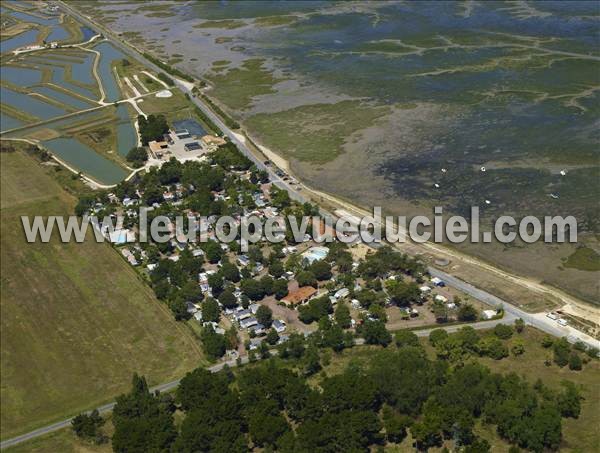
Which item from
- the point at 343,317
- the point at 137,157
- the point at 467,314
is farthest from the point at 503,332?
the point at 137,157

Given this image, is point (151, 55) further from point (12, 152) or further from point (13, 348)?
point (13, 348)

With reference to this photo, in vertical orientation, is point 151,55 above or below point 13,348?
above

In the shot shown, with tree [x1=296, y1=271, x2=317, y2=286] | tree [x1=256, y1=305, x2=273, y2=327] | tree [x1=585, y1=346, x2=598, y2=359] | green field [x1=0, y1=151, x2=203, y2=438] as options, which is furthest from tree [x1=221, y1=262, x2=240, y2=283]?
tree [x1=585, y1=346, x2=598, y2=359]

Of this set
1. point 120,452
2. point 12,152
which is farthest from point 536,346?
point 12,152

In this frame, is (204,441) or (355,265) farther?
(355,265)

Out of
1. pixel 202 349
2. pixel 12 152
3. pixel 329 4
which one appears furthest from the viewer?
pixel 329 4
